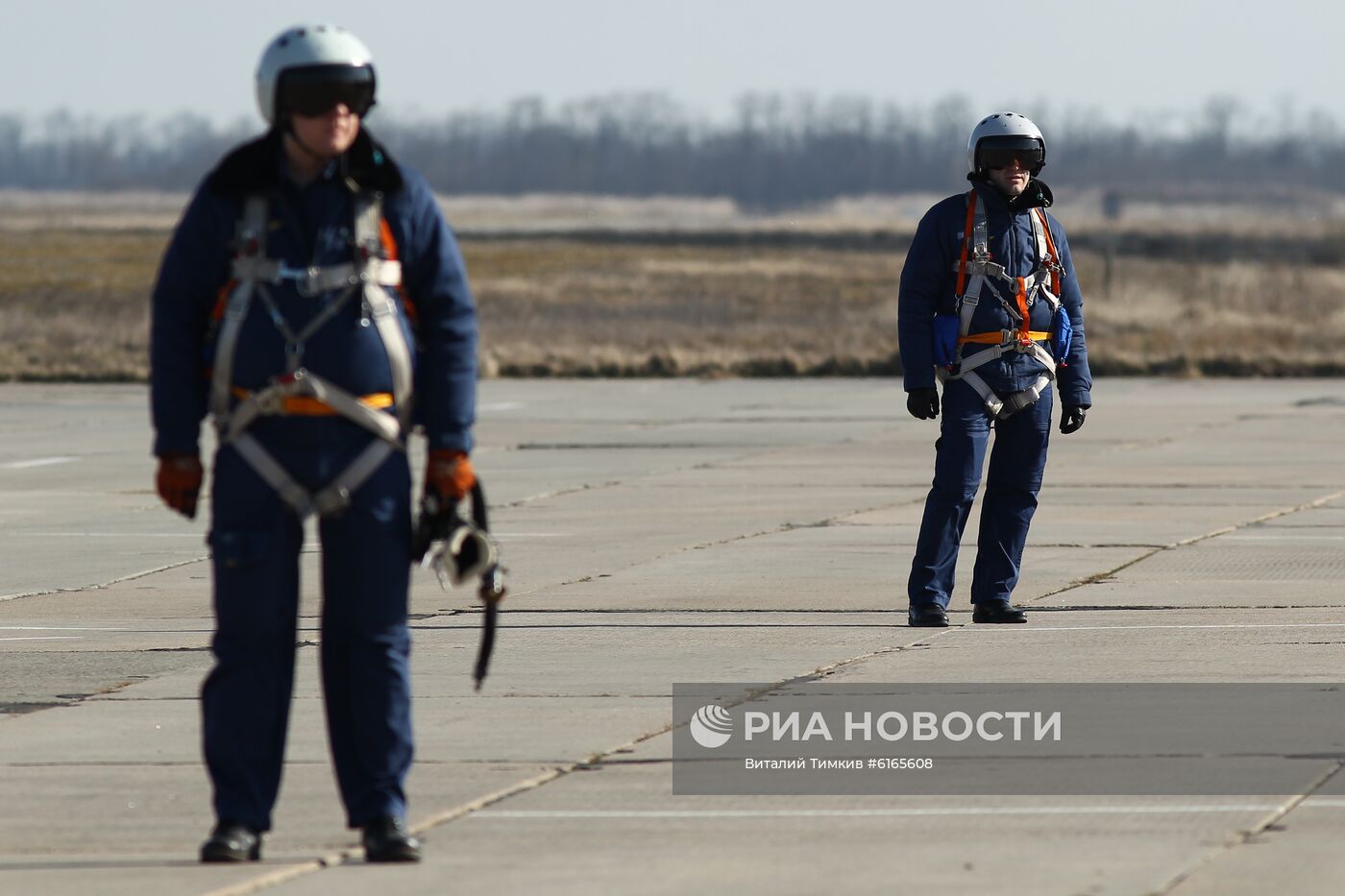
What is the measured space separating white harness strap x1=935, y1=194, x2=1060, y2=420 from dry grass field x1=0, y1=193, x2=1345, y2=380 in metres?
23.8

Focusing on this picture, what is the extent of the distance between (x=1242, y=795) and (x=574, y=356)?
31.5 m

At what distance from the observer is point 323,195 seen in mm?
6020

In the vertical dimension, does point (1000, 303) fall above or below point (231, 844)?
above

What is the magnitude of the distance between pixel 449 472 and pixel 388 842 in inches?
36.8

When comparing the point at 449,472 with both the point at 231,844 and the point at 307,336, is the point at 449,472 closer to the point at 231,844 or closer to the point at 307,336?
the point at 307,336

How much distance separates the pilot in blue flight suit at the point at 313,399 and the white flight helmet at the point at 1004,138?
4464mm

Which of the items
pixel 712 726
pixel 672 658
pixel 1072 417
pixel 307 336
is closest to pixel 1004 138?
pixel 1072 417

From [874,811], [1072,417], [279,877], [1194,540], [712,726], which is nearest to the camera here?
[279,877]

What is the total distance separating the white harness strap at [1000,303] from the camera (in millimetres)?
10133

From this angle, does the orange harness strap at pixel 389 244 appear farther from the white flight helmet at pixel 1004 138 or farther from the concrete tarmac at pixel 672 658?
the white flight helmet at pixel 1004 138

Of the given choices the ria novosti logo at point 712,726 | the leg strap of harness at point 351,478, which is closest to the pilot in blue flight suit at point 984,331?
the ria novosti logo at point 712,726

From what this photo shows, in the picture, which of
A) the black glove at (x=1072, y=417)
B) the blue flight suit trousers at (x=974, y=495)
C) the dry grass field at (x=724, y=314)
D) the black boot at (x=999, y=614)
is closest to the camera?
the blue flight suit trousers at (x=974, y=495)

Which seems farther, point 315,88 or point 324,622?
point 324,622

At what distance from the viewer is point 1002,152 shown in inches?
395
